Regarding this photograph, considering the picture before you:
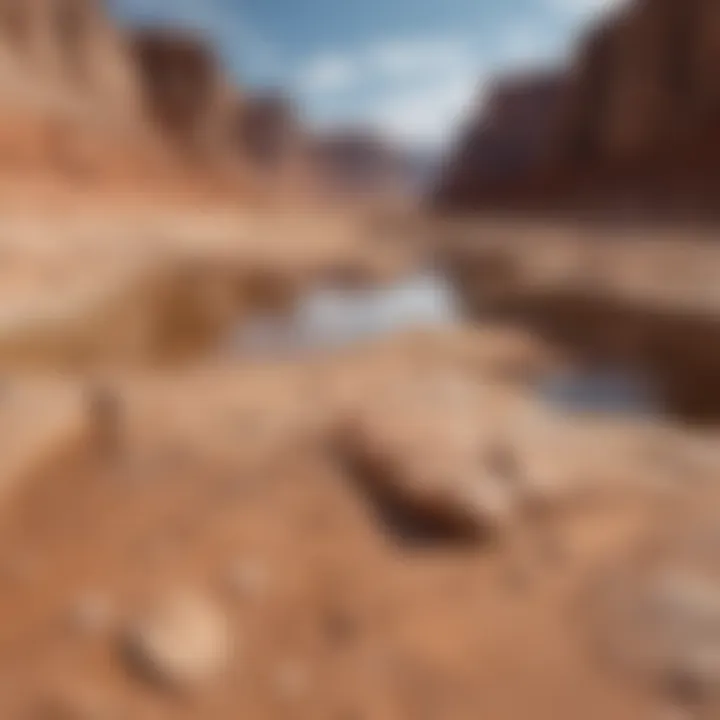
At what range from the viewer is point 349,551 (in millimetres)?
2598

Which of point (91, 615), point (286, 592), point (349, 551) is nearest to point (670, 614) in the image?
point (349, 551)

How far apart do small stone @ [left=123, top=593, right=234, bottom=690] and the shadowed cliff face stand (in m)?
24.1

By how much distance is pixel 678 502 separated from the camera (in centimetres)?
294

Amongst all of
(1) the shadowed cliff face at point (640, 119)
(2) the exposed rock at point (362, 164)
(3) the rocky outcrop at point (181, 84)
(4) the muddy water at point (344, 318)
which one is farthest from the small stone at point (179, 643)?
(2) the exposed rock at point (362, 164)

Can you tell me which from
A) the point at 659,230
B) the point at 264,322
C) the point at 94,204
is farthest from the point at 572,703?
the point at 94,204

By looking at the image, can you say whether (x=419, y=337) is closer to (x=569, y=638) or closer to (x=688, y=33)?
(x=569, y=638)

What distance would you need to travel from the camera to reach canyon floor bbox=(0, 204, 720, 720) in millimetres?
1839

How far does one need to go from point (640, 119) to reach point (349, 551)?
1431 inches

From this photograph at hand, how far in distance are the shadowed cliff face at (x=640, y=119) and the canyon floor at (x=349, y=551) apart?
22.0m

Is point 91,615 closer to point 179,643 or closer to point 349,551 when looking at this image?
point 179,643

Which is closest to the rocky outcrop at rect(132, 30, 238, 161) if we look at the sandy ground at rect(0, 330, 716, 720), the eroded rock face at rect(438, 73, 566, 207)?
the eroded rock face at rect(438, 73, 566, 207)

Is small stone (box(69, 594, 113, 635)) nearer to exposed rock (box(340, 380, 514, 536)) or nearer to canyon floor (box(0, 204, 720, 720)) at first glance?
canyon floor (box(0, 204, 720, 720))

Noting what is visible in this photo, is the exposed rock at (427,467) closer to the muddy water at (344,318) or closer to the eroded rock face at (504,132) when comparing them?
the muddy water at (344,318)

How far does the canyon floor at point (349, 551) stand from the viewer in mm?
1839
